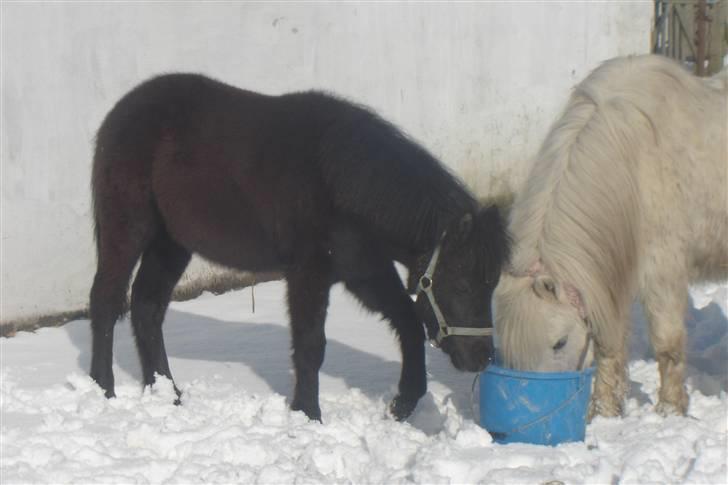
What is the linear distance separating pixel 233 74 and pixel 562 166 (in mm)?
3511

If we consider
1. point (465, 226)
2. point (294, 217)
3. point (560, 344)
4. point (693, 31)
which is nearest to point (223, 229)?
point (294, 217)

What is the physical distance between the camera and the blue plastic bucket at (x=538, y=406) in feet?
13.6

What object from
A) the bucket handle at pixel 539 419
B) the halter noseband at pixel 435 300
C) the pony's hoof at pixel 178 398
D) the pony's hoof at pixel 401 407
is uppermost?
the halter noseband at pixel 435 300

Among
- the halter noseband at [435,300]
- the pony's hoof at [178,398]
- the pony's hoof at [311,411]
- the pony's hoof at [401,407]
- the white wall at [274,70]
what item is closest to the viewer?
the halter noseband at [435,300]

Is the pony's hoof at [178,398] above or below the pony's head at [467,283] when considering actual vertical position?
below

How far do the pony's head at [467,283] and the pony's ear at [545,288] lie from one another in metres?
0.16

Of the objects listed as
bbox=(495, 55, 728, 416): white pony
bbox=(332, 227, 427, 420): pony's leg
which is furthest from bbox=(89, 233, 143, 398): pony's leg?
bbox=(495, 55, 728, 416): white pony

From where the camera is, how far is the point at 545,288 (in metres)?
4.21

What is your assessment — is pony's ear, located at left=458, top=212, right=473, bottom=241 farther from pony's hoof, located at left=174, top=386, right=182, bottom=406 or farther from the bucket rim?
pony's hoof, located at left=174, top=386, right=182, bottom=406

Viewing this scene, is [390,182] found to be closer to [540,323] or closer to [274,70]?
[540,323]

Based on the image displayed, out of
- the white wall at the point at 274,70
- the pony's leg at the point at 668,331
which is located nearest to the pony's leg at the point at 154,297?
the white wall at the point at 274,70

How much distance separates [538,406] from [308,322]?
1113 millimetres

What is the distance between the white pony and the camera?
4.23 m

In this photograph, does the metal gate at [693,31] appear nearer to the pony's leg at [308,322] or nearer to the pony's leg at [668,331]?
the pony's leg at [668,331]
